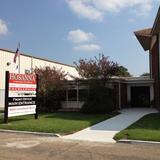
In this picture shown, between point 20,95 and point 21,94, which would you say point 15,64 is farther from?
point 20,95

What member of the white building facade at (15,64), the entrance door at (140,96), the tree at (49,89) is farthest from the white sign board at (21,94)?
the entrance door at (140,96)

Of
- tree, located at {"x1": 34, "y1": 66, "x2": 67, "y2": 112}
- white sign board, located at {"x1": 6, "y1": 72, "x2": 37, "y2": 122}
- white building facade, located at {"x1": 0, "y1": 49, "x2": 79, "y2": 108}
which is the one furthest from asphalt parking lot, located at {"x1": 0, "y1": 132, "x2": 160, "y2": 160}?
white building facade, located at {"x1": 0, "y1": 49, "x2": 79, "y2": 108}

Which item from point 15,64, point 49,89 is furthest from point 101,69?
point 15,64

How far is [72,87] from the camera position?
3133cm

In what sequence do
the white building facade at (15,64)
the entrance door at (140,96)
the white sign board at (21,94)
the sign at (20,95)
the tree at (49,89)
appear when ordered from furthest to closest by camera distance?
the white building facade at (15,64) < the entrance door at (140,96) < the tree at (49,89) < the white sign board at (21,94) < the sign at (20,95)

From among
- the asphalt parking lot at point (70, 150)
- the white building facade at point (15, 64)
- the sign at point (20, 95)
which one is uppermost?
the white building facade at point (15, 64)

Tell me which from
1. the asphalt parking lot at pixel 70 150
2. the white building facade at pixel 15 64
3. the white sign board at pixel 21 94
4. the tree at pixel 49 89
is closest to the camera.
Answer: the asphalt parking lot at pixel 70 150

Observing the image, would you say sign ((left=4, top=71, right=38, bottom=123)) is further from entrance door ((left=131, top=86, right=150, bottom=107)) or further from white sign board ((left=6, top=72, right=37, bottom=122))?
entrance door ((left=131, top=86, right=150, bottom=107))

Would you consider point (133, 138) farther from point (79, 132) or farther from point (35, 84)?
point (35, 84)

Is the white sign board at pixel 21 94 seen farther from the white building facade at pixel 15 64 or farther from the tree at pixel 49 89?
the white building facade at pixel 15 64

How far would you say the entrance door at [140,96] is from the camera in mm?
34031

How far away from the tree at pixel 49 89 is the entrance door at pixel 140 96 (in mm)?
7827

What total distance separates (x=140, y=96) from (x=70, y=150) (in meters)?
23.4

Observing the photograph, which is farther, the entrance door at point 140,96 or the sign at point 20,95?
the entrance door at point 140,96
